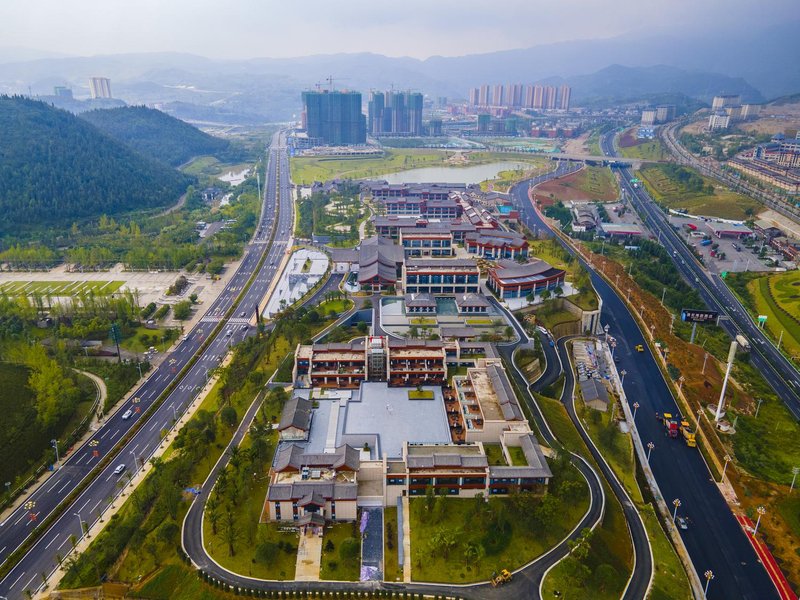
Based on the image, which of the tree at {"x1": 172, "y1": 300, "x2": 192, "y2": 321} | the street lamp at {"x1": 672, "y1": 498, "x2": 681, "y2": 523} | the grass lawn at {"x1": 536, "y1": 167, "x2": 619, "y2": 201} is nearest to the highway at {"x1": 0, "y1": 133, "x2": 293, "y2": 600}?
the tree at {"x1": 172, "y1": 300, "x2": 192, "y2": 321}

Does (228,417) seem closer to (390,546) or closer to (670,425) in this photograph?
(390,546)

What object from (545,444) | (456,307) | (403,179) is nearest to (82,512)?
(545,444)

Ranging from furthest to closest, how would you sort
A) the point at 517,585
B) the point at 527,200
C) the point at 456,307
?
1. the point at 527,200
2. the point at 456,307
3. the point at 517,585

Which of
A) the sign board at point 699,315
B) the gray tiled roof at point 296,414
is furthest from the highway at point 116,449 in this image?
the sign board at point 699,315

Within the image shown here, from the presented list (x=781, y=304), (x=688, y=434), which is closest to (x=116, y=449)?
(x=688, y=434)

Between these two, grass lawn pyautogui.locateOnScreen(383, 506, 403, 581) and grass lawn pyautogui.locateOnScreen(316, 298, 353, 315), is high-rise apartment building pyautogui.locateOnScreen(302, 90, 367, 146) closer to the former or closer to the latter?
grass lawn pyautogui.locateOnScreen(316, 298, 353, 315)

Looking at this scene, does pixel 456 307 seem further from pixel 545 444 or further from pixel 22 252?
pixel 22 252
